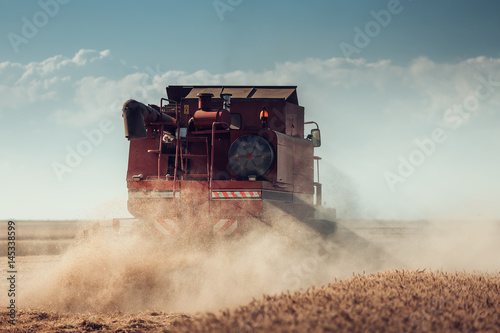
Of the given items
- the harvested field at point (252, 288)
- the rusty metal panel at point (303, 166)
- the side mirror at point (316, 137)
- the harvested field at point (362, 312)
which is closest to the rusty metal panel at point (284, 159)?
the rusty metal panel at point (303, 166)

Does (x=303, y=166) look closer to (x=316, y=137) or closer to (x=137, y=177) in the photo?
(x=316, y=137)

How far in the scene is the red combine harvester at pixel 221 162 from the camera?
9.24 metres

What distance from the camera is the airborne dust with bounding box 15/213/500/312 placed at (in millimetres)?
8016

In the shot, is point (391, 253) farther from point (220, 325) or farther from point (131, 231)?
point (220, 325)

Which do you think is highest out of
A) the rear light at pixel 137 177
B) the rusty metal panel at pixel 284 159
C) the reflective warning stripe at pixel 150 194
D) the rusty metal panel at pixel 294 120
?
the rusty metal panel at pixel 294 120

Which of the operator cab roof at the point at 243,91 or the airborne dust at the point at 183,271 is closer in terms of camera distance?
the airborne dust at the point at 183,271

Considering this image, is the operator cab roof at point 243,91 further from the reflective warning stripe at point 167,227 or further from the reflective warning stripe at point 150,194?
the reflective warning stripe at point 167,227

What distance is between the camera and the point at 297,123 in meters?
11.1

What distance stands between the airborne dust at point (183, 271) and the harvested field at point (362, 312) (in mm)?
1258

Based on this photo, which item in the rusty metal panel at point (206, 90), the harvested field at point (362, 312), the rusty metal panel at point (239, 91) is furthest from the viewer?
the rusty metal panel at point (206, 90)

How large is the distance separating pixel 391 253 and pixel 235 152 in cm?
543

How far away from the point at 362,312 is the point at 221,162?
6223 mm

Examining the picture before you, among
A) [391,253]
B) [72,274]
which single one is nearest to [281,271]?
[72,274]

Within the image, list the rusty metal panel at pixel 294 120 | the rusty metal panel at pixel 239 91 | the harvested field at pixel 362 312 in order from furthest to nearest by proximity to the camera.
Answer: the rusty metal panel at pixel 239 91 → the rusty metal panel at pixel 294 120 → the harvested field at pixel 362 312
